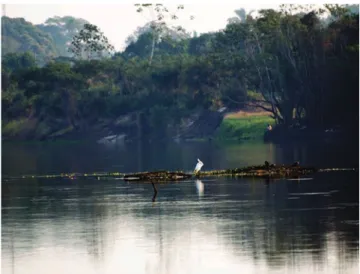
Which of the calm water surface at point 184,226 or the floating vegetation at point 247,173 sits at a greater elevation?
the floating vegetation at point 247,173

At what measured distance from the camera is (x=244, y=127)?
4213 inches

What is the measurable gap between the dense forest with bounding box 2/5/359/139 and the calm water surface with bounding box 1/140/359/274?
4608cm

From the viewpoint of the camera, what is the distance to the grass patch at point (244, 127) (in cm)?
10588

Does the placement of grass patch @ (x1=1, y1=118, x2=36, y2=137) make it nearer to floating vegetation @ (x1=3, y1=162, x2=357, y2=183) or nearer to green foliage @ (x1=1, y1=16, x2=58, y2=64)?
green foliage @ (x1=1, y1=16, x2=58, y2=64)

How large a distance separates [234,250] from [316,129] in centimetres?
6458

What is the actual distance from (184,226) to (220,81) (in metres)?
76.7

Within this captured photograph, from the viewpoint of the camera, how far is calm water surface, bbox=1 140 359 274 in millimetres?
26859

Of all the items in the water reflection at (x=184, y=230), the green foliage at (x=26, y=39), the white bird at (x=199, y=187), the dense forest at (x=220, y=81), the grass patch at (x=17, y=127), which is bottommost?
the water reflection at (x=184, y=230)

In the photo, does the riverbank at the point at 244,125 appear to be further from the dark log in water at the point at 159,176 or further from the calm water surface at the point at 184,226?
the dark log in water at the point at 159,176

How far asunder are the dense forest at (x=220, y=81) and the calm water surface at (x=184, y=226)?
1814 inches

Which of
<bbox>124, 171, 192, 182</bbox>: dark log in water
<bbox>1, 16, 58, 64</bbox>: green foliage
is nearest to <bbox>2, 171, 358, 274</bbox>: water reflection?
<bbox>124, 171, 192, 182</bbox>: dark log in water

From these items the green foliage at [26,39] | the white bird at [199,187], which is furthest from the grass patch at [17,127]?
the white bird at [199,187]

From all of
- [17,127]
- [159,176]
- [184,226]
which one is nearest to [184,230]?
[184,226]

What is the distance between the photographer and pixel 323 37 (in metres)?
95.6
